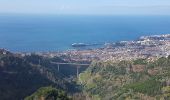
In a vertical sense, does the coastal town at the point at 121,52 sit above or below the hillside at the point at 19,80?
above

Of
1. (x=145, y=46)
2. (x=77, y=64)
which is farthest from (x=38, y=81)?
(x=145, y=46)

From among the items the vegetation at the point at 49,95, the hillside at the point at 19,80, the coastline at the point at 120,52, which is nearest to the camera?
the vegetation at the point at 49,95

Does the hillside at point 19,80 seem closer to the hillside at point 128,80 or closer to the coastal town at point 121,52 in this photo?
the hillside at point 128,80

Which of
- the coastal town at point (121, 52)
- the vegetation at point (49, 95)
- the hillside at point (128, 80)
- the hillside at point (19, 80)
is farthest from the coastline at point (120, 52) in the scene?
the vegetation at point (49, 95)

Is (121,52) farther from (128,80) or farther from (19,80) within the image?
(19,80)

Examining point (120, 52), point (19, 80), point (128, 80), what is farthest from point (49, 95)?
point (120, 52)

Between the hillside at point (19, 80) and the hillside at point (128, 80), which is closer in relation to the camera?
the hillside at point (19, 80)

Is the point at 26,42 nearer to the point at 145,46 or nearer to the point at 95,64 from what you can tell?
the point at 145,46
